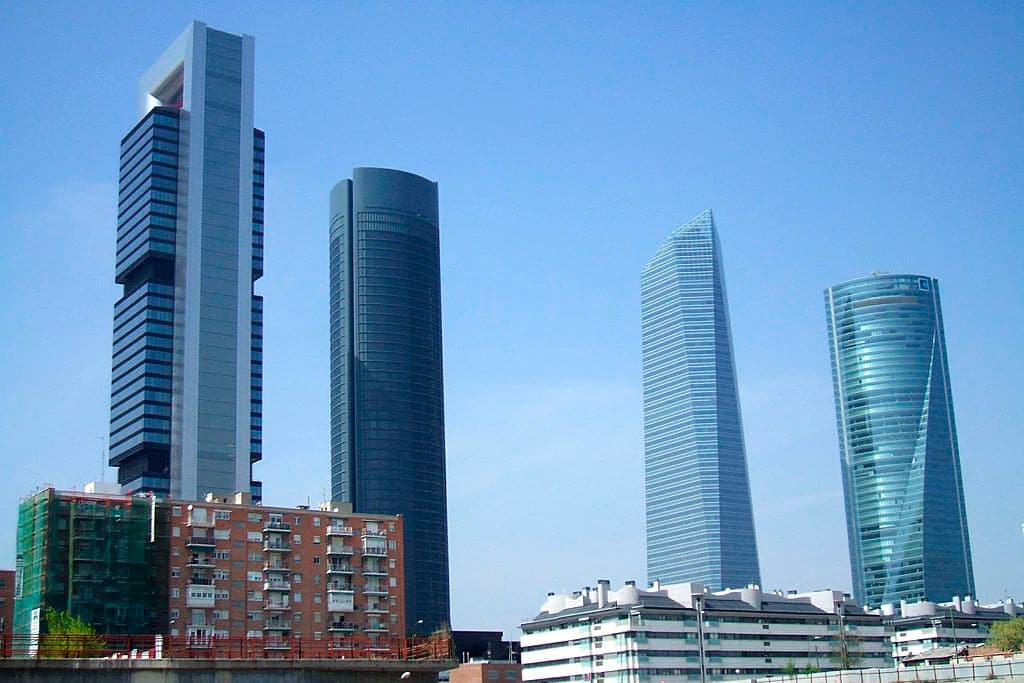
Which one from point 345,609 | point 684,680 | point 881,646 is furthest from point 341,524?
point 881,646

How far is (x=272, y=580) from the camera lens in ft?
472

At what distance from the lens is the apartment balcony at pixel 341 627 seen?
474 feet

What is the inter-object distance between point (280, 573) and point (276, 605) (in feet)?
11.8

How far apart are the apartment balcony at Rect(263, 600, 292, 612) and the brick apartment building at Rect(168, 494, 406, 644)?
11cm

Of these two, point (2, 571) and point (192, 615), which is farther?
point (2, 571)

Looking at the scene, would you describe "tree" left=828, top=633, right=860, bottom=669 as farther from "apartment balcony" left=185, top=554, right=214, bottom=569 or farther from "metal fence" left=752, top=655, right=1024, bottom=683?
"metal fence" left=752, top=655, right=1024, bottom=683

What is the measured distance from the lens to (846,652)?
165 metres

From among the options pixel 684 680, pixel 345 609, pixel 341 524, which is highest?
pixel 341 524

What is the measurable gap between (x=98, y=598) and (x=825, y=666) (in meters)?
92.3

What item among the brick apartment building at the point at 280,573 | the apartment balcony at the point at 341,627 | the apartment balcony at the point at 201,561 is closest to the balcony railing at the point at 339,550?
the brick apartment building at the point at 280,573

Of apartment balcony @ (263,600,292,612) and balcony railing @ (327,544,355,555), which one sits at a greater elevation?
balcony railing @ (327,544,355,555)

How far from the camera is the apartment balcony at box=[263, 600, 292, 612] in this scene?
142250 mm

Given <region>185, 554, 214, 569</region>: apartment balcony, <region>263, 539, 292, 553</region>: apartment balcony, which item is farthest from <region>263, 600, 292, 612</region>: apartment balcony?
<region>185, 554, 214, 569</region>: apartment balcony

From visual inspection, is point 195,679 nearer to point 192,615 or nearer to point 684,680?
point 192,615
